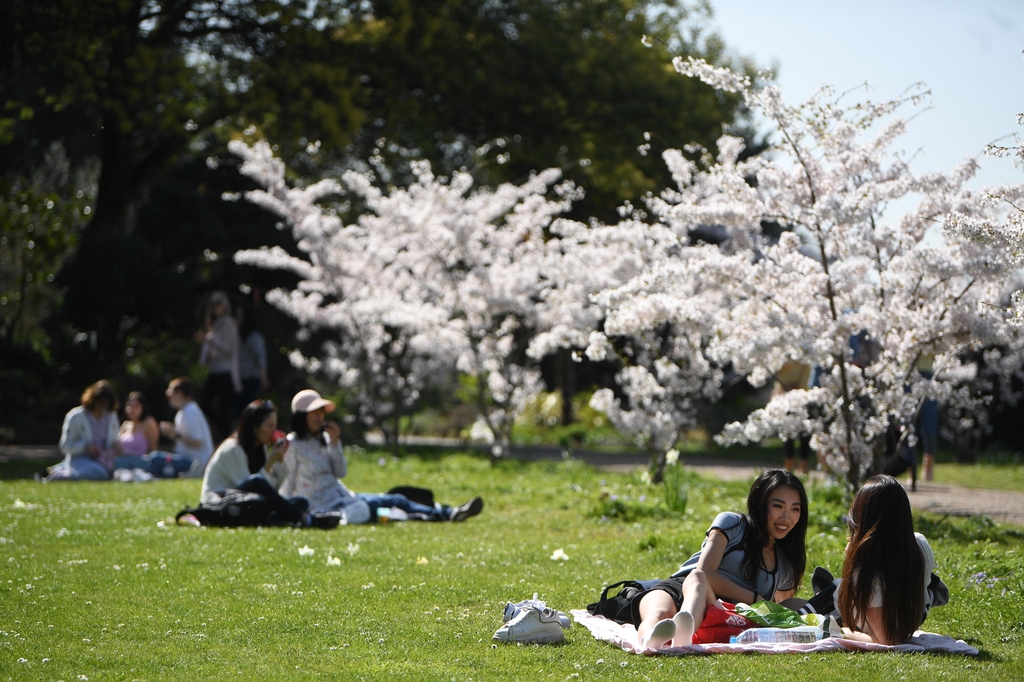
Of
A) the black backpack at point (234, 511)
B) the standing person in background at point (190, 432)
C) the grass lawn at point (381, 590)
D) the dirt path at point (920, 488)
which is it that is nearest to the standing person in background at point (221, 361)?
the standing person in background at point (190, 432)

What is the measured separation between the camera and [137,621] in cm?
497

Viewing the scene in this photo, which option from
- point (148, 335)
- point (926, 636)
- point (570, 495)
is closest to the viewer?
point (926, 636)

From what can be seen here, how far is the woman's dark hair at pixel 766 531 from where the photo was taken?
5.06 metres

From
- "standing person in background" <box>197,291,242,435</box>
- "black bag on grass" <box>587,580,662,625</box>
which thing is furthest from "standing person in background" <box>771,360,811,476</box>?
"standing person in background" <box>197,291,242,435</box>

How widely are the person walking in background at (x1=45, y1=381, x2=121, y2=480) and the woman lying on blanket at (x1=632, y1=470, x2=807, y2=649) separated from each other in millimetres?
8338

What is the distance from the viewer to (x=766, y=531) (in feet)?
16.9

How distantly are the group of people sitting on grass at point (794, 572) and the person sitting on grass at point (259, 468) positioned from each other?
3.98 m

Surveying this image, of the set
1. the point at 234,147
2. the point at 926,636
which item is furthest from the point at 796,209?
the point at 234,147

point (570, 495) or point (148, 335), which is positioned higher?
point (148, 335)

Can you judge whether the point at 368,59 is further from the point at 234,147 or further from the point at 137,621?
the point at 137,621

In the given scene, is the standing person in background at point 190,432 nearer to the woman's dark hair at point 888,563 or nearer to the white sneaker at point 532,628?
the white sneaker at point 532,628

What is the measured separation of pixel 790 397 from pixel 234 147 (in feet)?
32.4

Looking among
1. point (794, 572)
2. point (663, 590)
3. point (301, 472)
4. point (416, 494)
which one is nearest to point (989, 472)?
point (416, 494)

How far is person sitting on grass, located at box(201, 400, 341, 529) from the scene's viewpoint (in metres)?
8.28
